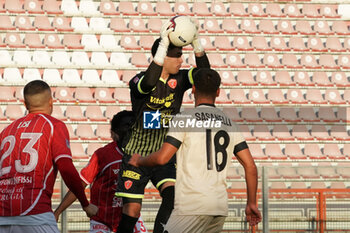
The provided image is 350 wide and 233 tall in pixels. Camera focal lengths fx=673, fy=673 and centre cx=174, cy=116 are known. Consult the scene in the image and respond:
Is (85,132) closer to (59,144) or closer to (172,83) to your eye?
(172,83)

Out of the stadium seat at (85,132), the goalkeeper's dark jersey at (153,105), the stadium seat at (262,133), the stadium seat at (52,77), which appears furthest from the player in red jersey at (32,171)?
the stadium seat at (52,77)

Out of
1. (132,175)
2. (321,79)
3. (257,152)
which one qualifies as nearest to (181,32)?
(132,175)

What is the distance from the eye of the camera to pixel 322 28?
1875 cm

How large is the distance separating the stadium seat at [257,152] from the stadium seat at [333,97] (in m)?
2.58

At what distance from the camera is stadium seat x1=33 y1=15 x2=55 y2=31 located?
17859mm

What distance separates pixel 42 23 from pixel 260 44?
5845mm

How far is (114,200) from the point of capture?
542 centimetres

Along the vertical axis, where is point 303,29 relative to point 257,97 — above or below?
above

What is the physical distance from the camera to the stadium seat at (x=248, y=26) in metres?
18.3

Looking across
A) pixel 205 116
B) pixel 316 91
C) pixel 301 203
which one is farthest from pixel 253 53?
pixel 205 116

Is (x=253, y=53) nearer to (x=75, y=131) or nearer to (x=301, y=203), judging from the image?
(x=75, y=131)

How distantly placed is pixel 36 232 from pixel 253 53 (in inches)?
567

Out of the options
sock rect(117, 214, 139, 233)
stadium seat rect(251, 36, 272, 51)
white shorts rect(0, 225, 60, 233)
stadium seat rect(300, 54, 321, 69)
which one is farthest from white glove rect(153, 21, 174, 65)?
stadium seat rect(300, 54, 321, 69)

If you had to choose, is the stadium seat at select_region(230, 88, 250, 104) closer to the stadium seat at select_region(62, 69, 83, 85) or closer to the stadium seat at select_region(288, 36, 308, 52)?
the stadium seat at select_region(288, 36, 308, 52)
